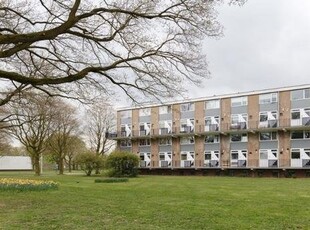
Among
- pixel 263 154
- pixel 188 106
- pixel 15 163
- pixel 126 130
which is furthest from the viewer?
pixel 15 163

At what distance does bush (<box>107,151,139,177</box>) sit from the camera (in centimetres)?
4447

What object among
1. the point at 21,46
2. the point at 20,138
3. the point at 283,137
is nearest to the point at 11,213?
the point at 21,46

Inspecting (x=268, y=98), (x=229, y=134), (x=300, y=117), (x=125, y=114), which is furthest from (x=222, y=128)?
(x=125, y=114)

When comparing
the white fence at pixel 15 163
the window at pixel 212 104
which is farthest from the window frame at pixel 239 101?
the white fence at pixel 15 163

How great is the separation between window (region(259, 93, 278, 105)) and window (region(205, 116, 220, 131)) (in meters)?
5.80

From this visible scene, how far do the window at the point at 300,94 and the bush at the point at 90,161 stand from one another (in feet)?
71.3

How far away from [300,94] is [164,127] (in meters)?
18.2

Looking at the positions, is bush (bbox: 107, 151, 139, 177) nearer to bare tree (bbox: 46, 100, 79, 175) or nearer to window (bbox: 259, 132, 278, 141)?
bare tree (bbox: 46, 100, 79, 175)

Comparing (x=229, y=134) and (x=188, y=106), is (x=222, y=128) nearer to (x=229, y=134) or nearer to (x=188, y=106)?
(x=229, y=134)

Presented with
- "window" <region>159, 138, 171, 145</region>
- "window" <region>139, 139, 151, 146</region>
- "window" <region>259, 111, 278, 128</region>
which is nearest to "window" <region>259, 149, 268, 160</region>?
"window" <region>259, 111, 278, 128</region>

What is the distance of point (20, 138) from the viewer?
163 ft

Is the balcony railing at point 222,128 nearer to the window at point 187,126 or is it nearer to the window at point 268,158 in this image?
the window at point 187,126

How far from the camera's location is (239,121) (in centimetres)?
4700

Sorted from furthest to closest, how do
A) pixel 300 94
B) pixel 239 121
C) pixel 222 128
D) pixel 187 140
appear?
pixel 187 140 < pixel 222 128 < pixel 239 121 < pixel 300 94
